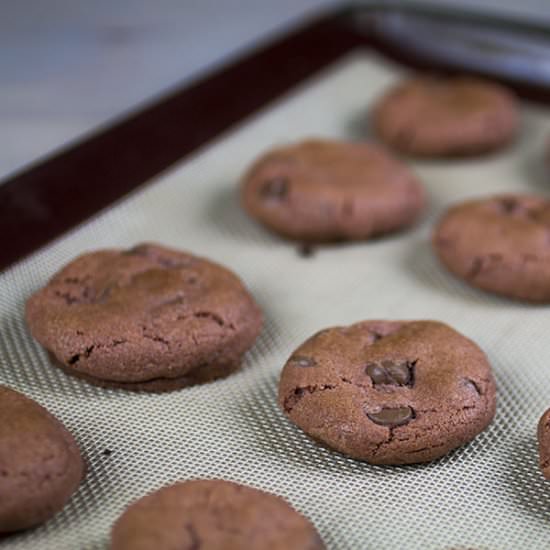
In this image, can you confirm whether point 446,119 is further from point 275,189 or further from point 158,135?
point 158,135

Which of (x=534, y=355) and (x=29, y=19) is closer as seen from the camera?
(x=534, y=355)

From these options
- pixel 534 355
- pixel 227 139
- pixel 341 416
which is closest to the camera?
pixel 341 416

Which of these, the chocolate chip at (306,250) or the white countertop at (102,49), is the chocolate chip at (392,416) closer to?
the chocolate chip at (306,250)

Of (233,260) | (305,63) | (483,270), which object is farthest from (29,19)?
(483,270)

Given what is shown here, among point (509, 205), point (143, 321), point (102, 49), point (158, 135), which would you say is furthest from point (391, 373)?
point (102, 49)

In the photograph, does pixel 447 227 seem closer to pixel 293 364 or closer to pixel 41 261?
pixel 293 364

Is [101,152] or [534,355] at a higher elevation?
[101,152]

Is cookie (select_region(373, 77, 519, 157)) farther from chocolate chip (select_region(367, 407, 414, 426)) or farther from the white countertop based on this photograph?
chocolate chip (select_region(367, 407, 414, 426))
